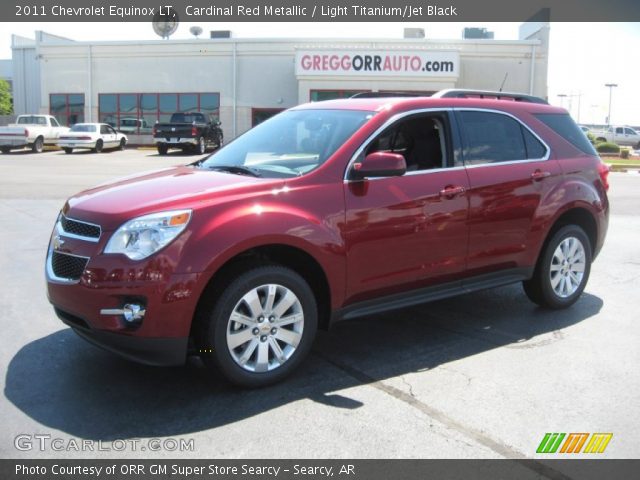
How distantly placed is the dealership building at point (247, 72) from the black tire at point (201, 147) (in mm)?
4498

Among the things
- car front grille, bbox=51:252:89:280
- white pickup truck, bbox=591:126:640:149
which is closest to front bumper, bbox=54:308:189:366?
car front grille, bbox=51:252:89:280

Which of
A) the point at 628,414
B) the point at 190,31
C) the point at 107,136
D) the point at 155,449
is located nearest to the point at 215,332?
the point at 155,449

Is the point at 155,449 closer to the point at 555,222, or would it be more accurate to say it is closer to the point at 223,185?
the point at 223,185

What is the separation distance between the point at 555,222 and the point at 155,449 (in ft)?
13.4

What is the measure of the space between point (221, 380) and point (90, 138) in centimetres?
2994

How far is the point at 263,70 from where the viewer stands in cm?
3541

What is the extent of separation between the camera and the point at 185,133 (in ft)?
95.7

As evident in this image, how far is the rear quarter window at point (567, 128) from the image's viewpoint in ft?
19.6

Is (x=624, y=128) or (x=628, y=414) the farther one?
(x=624, y=128)

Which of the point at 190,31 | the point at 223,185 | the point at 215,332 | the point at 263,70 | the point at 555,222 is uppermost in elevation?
the point at 190,31

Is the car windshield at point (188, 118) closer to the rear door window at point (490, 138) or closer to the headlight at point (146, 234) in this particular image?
the rear door window at point (490, 138)

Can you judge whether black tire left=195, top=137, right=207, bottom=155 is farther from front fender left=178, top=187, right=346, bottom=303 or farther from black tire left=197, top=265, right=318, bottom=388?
black tire left=197, top=265, right=318, bottom=388

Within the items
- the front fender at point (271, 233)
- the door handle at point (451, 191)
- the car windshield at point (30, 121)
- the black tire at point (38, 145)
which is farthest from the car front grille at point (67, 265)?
the car windshield at point (30, 121)

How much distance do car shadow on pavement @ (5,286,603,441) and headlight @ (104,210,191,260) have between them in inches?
37.5
